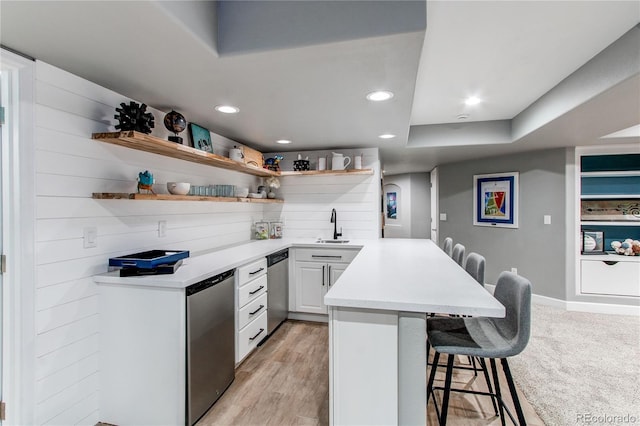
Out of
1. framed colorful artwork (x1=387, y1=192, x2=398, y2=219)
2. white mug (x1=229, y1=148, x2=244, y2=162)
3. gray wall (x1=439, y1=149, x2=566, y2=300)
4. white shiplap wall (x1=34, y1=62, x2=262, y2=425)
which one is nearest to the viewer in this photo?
white shiplap wall (x1=34, y1=62, x2=262, y2=425)

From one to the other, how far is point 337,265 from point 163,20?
2670mm

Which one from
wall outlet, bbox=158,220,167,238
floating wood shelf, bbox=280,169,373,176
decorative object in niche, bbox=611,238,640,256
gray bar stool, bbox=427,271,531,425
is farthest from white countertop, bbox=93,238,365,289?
decorative object in niche, bbox=611,238,640,256

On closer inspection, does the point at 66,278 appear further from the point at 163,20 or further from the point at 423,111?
the point at 423,111

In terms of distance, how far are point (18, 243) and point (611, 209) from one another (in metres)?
5.85

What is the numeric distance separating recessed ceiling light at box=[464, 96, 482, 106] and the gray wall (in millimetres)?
1766

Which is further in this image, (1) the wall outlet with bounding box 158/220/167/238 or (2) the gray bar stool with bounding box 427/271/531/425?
(1) the wall outlet with bounding box 158/220/167/238

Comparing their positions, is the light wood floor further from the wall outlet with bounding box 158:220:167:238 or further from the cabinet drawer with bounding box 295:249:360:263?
the wall outlet with bounding box 158:220:167:238

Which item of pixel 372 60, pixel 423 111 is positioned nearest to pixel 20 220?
pixel 372 60

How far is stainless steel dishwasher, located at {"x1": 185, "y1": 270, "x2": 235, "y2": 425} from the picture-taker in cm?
180

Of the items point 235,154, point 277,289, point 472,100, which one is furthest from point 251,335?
point 472,100

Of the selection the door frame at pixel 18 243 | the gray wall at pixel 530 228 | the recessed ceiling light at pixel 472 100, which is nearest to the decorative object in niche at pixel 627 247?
the gray wall at pixel 530 228

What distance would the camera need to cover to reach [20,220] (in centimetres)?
151

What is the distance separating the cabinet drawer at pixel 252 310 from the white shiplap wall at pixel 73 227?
0.90 metres

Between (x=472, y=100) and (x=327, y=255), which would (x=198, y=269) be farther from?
(x=472, y=100)
